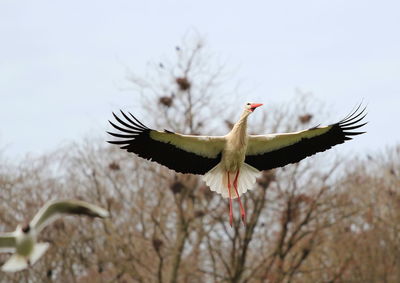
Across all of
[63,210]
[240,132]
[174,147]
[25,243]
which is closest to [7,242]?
[25,243]

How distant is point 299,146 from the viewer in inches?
345

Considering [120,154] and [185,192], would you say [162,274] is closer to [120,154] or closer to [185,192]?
[185,192]

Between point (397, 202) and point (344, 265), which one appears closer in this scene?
point (344, 265)

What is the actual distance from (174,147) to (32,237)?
86.3 inches

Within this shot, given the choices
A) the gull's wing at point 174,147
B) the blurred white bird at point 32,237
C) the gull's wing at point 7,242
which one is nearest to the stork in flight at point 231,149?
the gull's wing at point 174,147

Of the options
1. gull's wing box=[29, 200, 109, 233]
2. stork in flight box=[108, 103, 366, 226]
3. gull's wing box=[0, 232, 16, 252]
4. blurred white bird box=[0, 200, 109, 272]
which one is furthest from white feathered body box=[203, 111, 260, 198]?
gull's wing box=[0, 232, 16, 252]

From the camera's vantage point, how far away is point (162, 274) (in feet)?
70.1

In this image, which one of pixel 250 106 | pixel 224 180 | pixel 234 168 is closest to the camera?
pixel 250 106

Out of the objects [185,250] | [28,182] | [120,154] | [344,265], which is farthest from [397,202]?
[28,182]

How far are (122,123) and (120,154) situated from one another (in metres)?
14.7

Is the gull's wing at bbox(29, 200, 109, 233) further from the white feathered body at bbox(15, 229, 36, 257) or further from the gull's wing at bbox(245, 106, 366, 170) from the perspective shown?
the gull's wing at bbox(245, 106, 366, 170)

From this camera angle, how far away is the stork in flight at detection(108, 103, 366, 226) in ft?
26.5

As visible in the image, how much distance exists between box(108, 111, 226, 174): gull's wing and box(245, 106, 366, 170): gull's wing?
569 mm

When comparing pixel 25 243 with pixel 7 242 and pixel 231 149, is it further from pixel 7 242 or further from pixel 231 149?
pixel 231 149
